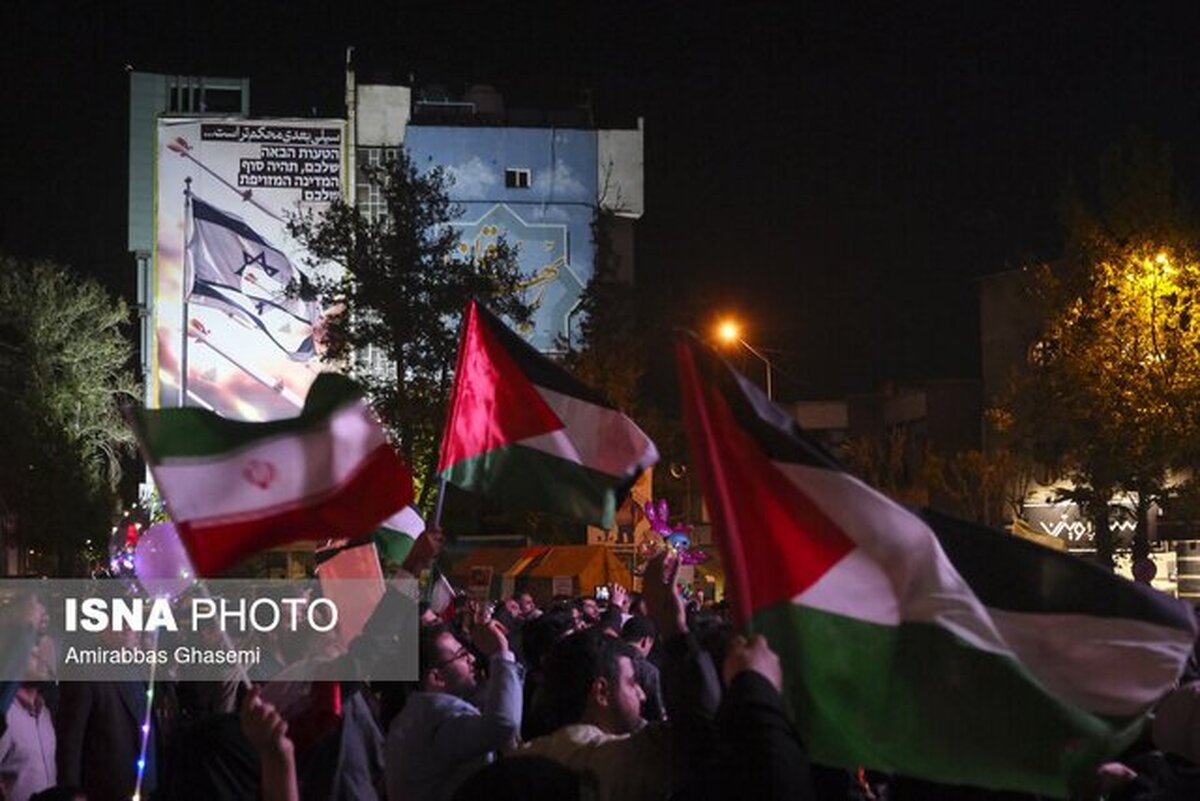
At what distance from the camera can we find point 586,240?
70125 millimetres

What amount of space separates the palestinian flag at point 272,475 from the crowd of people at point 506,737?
59 cm

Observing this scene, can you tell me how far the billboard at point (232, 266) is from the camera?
227 feet

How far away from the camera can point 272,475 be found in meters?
6.83

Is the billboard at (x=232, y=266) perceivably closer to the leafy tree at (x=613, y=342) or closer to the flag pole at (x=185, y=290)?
the flag pole at (x=185, y=290)

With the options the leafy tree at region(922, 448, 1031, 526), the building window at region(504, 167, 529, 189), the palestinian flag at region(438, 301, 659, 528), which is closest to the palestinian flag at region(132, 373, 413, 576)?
the palestinian flag at region(438, 301, 659, 528)

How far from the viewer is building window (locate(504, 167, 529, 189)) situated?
7044 centimetres

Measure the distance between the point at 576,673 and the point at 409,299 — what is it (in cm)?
3399

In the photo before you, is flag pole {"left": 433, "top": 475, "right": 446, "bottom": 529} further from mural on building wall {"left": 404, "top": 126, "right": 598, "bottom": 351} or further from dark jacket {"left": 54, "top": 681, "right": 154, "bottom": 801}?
mural on building wall {"left": 404, "top": 126, "right": 598, "bottom": 351}

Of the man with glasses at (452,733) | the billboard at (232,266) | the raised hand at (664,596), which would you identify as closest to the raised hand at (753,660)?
the raised hand at (664,596)

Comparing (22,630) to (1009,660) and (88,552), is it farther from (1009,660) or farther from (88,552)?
(88,552)

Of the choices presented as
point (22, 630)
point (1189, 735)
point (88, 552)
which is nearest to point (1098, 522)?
point (22, 630)

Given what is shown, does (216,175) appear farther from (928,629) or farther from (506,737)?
(928,629)

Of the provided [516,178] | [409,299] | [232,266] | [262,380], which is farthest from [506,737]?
[516,178]

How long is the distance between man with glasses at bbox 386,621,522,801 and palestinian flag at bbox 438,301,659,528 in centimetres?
198
